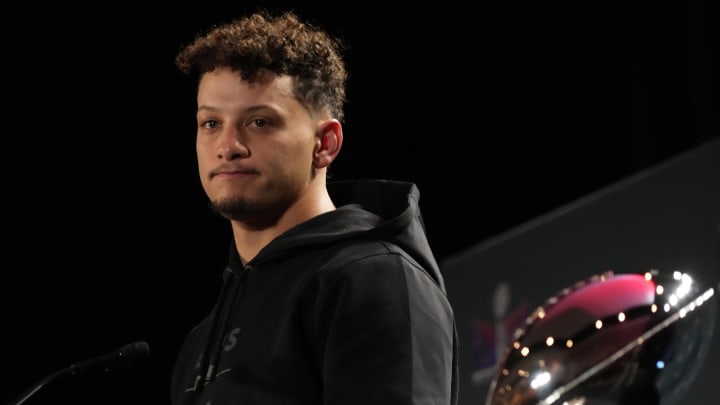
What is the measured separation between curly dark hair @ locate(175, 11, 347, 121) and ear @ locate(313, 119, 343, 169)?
3cm

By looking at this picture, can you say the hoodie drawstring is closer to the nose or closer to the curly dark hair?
the nose

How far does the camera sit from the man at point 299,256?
4.42 ft

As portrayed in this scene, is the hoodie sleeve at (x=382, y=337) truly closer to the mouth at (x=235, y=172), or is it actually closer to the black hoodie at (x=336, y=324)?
the black hoodie at (x=336, y=324)

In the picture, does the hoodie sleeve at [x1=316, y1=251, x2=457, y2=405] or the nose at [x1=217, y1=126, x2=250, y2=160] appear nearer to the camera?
the hoodie sleeve at [x1=316, y1=251, x2=457, y2=405]

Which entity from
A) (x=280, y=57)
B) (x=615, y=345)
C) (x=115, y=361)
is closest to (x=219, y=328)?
(x=115, y=361)

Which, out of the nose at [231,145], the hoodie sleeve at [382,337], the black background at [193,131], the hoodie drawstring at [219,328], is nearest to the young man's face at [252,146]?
the nose at [231,145]

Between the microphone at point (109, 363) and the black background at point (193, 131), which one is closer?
the microphone at point (109, 363)

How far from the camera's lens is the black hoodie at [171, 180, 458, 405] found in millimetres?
1328

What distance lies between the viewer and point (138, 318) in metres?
3.39

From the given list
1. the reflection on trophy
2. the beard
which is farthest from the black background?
the reflection on trophy

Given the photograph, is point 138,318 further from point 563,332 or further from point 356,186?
point 563,332

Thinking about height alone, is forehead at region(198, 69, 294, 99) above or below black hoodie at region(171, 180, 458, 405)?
above

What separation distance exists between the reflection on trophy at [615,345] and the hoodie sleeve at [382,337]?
10cm

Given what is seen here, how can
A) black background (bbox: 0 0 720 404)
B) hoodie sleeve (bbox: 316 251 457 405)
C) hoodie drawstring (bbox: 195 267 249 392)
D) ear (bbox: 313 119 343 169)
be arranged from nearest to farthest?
hoodie sleeve (bbox: 316 251 457 405) < hoodie drawstring (bbox: 195 267 249 392) < ear (bbox: 313 119 343 169) < black background (bbox: 0 0 720 404)
